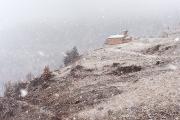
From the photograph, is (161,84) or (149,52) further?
(149,52)

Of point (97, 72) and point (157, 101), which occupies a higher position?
point (97, 72)

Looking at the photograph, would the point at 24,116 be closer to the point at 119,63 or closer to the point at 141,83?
the point at 141,83

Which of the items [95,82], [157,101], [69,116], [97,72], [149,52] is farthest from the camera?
[149,52]

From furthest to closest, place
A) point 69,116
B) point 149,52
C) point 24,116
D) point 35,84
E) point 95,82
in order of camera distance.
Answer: point 149,52, point 35,84, point 95,82, point 24,116, point 69,116

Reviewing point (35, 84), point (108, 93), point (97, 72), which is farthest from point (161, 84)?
point (35, 84)

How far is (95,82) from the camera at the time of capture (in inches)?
1330

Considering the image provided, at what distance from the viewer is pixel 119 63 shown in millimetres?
38625

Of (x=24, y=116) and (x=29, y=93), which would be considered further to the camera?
(x=29, y=93)

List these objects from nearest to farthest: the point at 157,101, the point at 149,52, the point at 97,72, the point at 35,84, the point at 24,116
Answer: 1. the point at 157,101
2. the point at 24,116
3. the point at 97,72
4. the point at 35,84
5. the point at 149,52

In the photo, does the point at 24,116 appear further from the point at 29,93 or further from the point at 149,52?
the point at 149,52

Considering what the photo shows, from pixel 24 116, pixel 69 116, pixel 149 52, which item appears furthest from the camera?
pixel 149 52

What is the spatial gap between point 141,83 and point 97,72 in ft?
26.6

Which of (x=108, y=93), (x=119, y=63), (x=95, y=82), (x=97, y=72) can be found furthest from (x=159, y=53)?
(x=108, y=93)

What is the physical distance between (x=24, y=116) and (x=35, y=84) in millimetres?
10151
